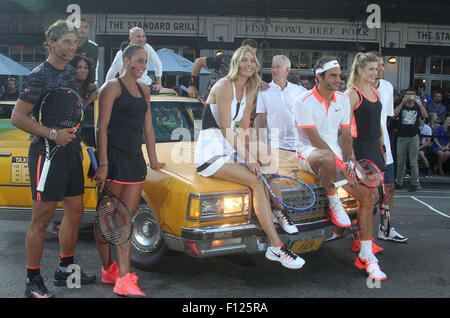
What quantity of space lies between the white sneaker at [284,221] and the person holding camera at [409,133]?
6152mm

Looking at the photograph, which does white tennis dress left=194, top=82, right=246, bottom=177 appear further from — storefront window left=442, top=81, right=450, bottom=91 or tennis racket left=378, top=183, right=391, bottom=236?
storefront window left=442, top=81, right=450, bottom=91

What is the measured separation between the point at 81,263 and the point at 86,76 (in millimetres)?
1800

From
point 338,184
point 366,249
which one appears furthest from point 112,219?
point 366,249

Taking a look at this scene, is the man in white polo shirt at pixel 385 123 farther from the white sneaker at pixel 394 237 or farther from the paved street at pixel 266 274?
the paved street at pixel 266 274

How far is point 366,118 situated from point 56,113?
302 cm

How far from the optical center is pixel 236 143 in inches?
167

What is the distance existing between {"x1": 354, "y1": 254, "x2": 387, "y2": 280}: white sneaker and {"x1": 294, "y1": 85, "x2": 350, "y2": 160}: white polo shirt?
1010 mm

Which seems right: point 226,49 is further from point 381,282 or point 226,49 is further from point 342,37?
point 381,282

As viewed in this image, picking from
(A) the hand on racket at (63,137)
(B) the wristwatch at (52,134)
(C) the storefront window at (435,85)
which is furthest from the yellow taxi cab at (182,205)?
(C) the storefront window at (435,85)

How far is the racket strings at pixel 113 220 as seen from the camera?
12.5 feet

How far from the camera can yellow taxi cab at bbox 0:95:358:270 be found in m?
3.82

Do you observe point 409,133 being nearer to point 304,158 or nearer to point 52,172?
point 304,158

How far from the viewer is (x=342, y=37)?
55.8 ft

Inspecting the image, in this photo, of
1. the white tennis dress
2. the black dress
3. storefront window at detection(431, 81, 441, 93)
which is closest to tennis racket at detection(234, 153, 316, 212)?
the white tennis dress
